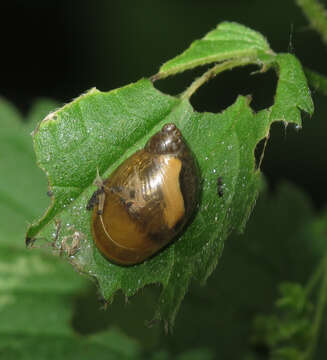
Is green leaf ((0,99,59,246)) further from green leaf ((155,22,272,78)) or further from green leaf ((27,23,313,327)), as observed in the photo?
green leaf ((155,22,272,78))

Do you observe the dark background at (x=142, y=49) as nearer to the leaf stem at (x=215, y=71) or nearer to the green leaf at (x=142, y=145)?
A: the leaf stem at (x=215, y=71)

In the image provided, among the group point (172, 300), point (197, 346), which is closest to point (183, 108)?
point (172, 300)

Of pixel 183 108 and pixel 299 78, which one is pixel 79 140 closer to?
pixel 183 108

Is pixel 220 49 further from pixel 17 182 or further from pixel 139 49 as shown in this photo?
pixel 139 49

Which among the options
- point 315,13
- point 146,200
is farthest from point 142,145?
point 315,13

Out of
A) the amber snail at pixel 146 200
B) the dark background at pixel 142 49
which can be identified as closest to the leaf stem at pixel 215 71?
the amber snail at pixel 146 200

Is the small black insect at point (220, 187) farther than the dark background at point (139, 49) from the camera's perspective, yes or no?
No

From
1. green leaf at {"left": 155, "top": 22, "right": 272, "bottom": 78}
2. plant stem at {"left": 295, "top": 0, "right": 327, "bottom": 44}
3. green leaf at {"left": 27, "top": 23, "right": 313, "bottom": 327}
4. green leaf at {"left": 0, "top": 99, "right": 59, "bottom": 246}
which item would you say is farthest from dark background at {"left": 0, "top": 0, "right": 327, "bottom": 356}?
green leaf at {"left": 27, "top": 23, "right": 313, "bottom": 327}
